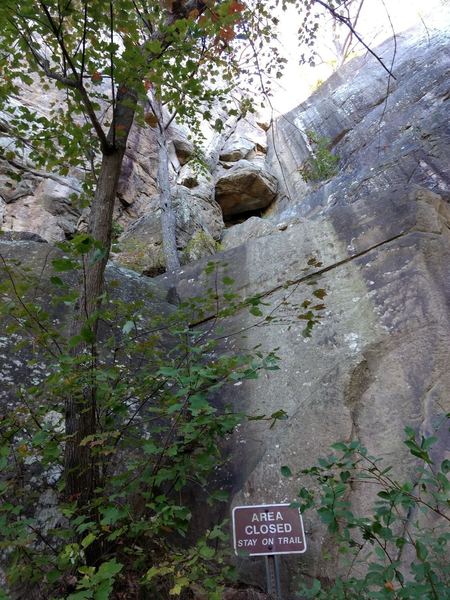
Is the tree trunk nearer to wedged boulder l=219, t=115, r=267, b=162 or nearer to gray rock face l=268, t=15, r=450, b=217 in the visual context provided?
gray rock face l=268, t=15, r=450, b=217

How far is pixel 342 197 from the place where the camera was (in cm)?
940

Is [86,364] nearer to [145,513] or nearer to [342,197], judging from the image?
[145,513]

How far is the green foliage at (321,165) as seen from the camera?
12.0m

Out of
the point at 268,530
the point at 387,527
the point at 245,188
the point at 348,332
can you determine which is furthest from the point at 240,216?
the point at 387,527

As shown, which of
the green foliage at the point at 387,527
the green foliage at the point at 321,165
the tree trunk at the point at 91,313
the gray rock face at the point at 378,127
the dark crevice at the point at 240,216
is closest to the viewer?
the green foliage at the point at 387,527

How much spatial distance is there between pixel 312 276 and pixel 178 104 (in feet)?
6.62

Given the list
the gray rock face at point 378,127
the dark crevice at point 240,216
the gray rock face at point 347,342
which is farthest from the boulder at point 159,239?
the gray rock face at point 347,342

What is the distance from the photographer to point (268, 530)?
2.69 metres

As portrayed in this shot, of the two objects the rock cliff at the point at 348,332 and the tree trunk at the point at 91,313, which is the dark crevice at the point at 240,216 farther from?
the tree trunk at the point at 91,313

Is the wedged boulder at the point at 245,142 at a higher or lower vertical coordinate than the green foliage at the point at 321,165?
higher

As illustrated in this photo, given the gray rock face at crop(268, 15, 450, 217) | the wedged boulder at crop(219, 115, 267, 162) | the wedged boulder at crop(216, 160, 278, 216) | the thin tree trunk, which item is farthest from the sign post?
the wedged boulder at crop(219, 115, 267, 162)

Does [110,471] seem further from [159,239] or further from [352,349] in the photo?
[159,239]

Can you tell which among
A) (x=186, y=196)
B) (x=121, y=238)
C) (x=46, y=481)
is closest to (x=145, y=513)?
(x=46, y=481)

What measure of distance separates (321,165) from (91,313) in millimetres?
10691
